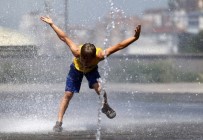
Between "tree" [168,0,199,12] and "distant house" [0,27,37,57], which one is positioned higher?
"tree" [168,0,199,12]

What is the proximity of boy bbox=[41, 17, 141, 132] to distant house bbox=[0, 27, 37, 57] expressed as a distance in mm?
3504

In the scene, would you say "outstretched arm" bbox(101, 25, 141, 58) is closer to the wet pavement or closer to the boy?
the boy

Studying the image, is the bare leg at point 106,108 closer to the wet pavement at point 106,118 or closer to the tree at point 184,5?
the wet pavement at point 106,118

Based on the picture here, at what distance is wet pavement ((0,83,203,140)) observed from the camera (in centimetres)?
517

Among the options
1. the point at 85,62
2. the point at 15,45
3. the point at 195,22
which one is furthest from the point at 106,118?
the point at 195,22

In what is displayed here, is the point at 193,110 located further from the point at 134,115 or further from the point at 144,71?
the point at 144,71

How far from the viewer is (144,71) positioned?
36.4 feet

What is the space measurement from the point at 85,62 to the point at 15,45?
493cm

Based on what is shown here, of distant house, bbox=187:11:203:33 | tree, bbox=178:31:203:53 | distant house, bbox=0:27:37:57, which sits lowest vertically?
distant house, bbox=0:27:37:57

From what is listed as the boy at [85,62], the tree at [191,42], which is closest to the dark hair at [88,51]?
the boy at [85,62]

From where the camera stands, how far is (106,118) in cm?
656

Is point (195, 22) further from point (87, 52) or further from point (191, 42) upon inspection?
point (87, 52)

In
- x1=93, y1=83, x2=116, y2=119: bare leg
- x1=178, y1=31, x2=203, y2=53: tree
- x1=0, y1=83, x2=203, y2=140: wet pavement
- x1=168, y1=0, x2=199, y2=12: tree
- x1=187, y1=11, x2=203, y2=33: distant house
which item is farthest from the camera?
x1=187, y1=11, x2=203, y2=33: distant house

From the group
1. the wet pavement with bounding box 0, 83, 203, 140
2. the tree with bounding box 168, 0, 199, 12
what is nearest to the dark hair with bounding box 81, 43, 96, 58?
the wet pavement with bounding box 0, 83, 203, 140
